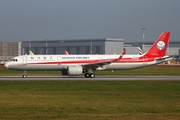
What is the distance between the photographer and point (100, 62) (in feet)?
164

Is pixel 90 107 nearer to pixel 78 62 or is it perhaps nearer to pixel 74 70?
pixel 74 70

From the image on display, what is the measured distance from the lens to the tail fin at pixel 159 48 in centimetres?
5306

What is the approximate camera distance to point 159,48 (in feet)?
176

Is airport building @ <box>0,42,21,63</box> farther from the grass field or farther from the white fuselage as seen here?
the grass field

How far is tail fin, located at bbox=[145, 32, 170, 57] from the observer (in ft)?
174

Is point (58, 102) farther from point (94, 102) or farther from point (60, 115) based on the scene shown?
point (60, 115)

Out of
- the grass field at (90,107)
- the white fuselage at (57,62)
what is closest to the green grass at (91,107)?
the grass field at (90,107)

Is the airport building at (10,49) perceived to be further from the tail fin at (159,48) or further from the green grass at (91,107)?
the green grass at (91,107)

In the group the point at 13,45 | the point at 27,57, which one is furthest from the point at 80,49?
the point at 27,57

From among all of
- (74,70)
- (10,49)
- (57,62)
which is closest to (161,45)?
(74,70)

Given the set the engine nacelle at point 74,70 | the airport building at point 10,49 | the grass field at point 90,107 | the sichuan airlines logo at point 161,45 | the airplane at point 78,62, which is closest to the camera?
the grass field at point 90,107

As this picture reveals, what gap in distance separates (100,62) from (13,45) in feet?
401

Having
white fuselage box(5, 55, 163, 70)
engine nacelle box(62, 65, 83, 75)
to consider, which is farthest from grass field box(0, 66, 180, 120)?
white fuselage box(5, 55, 163, 70)

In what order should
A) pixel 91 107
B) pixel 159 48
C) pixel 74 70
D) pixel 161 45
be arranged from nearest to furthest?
pixel 91 107, pixel 74 70, pixel 159 48, pixel 161 45
